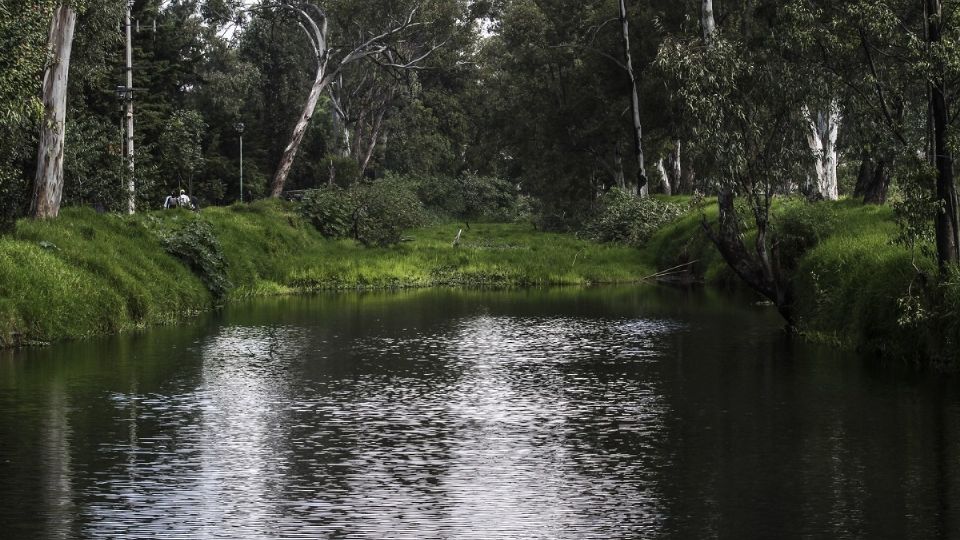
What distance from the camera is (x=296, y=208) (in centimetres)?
5478

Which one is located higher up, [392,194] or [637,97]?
[637,97]

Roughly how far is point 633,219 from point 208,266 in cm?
2404

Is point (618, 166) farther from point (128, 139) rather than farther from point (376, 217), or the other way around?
point (128, 139)

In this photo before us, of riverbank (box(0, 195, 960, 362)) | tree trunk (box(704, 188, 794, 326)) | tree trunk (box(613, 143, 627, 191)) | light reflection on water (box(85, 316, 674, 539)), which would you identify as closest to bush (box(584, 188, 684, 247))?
riverbank (box(0, 195, 960, 362))

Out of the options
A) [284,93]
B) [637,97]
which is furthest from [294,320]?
[284,93]

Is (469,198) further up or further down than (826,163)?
further up

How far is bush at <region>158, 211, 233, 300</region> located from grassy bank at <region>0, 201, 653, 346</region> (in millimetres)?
51

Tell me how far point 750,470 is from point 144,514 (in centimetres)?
676

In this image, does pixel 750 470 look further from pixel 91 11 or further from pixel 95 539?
pixel 91 11

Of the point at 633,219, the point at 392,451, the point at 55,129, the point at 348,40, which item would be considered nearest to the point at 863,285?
the point at 392,451

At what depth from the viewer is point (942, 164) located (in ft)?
73.7

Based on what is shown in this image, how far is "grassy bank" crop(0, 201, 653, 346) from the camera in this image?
2712 cm

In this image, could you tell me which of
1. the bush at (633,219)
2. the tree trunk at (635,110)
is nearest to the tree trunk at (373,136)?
the tree trunk at (635,110)

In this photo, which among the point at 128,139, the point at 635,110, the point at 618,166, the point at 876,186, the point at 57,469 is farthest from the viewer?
the point at 618,166
